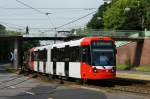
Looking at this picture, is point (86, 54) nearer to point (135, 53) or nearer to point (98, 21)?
point (135, 53)

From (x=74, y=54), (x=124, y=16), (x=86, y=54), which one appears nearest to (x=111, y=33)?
(x=124, y=16)

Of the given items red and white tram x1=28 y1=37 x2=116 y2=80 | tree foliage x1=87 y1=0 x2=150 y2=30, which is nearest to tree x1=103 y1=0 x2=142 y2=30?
tree foliage x1=87 y1=0 x2=150 y2=30

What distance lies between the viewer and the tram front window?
31875 millimetres

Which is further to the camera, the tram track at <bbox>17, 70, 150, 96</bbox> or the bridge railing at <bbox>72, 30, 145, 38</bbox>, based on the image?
the bridge railing at <bbox>72, 30, 145, 38</bbox>

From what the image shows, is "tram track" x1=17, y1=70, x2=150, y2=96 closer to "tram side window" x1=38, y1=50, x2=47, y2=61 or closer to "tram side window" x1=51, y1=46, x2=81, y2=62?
"tram side window" x1=51, y1=46, x2=81, y2=62

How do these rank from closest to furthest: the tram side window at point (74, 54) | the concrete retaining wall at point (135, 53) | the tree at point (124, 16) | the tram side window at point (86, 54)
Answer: the tram side window at point (86, 54) → the tram side window at point (74, 54) → the concrete retaining wall at point (135, 53) → the tree at point (124, 16)

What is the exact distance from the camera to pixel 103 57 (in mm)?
32031

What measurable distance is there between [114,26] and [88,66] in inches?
3649

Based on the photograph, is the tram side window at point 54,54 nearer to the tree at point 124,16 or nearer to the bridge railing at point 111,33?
the bridge railing at point 111,33

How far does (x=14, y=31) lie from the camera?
93.1 metres

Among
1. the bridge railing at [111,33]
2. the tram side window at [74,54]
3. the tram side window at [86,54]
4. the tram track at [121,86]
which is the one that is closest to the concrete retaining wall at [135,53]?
the bridge railing at [111,33]

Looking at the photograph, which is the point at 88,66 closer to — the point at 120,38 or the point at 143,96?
the point at 143,96

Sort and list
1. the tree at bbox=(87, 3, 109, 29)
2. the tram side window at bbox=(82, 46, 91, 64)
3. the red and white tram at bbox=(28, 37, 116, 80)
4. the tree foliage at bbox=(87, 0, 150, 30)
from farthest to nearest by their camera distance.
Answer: the tree at bbox=(87, 3, 109, 29) → the tree foliage at bbox=(87, 0, 150, 30) → the tram side window at bbox=(82, 46, 91, 64) → the red and white tram at bbox=(28, 37, 116, 80)

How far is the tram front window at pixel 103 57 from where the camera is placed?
31875mm
